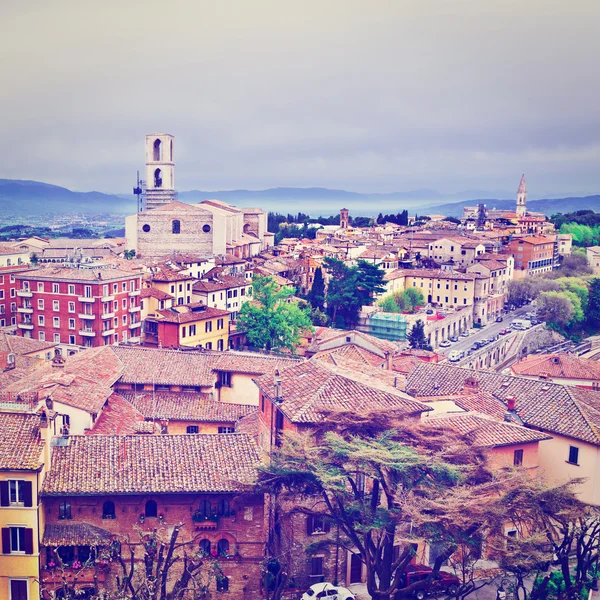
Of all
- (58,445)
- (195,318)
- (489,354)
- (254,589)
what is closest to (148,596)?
(254,589)

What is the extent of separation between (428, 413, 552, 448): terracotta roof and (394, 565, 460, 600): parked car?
160 inches

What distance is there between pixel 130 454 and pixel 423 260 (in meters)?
74.4

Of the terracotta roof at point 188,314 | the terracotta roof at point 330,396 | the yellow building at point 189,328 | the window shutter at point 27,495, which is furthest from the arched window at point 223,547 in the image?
the terracotta roof at point 188,314

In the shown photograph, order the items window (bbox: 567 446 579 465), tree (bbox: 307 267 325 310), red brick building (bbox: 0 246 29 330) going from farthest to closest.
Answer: tree (bbox: 307 267 325 310)
red brick building (bbox: 0 246 29 330)
window (bbox: 567 446 579 465)

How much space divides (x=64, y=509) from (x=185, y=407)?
1180 cm

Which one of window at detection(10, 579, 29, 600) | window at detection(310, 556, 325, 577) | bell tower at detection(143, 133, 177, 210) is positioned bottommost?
window at detection(310, 556, 325, 577)

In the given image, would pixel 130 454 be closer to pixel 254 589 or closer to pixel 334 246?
pixel 254 589

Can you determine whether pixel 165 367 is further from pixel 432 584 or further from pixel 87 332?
pixel 87 332

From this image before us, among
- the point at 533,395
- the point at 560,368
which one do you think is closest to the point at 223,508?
the point at 533,395

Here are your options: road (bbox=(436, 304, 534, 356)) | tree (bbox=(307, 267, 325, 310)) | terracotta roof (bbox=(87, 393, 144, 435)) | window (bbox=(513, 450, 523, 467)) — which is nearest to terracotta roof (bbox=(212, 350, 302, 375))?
terracotta roof (bbox=(87, 393, 144, 435))

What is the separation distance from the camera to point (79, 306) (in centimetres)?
4966

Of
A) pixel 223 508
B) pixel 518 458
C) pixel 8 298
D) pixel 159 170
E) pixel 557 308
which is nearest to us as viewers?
pixel 223 508

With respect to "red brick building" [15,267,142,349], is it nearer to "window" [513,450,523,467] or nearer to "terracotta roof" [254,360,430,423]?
"terracotta roof" [254,360,430,423]

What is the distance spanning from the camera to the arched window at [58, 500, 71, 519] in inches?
804
